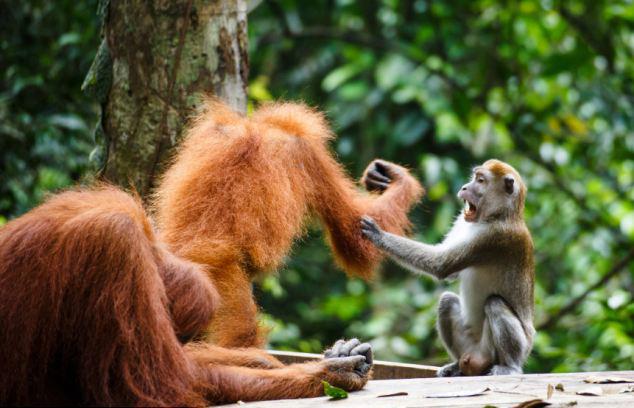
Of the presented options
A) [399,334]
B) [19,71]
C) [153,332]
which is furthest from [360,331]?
[153,332]

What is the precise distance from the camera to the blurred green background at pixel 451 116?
584 cm

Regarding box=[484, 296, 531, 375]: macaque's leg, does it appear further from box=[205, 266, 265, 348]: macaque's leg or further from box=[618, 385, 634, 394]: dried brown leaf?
box=[205, 266, 265, 348]: macaque's leg

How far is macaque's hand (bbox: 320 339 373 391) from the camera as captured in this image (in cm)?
296

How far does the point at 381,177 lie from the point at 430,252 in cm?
55

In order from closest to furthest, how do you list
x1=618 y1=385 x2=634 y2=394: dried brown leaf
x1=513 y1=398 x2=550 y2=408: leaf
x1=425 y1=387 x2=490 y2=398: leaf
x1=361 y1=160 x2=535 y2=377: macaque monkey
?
x1=513 y1=398 x2=550 y2=408: leaf, x1=425 y1=387 x2=490 y2=398: leaf, x1=618 y1=385 x2=634 y2=394: dried brown leaf, x1=361 y1=160 x2=535 y2=377: macaque monkey

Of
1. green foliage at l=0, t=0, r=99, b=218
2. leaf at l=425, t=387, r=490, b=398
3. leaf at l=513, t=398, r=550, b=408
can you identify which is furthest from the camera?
green foliage at l=0, t=0, r=99, b=218

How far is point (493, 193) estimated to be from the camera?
149 inches

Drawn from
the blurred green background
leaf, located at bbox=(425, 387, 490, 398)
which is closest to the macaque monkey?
leaf, located at bbox=(425, 387, 490, 398)

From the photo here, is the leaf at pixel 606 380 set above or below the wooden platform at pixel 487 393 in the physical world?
above

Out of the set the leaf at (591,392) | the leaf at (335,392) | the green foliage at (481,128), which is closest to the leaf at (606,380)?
the leaf at (591,392)

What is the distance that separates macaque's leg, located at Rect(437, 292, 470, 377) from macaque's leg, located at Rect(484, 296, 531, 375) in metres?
0.23

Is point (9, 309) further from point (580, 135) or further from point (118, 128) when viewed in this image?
point (580, 135)

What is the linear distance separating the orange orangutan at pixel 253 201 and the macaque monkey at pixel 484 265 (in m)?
0.17

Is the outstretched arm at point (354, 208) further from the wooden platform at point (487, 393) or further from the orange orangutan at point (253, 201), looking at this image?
the wooden platform at point (487, 393)
